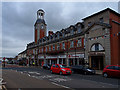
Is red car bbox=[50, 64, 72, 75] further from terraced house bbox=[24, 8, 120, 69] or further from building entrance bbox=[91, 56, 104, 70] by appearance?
building entrance bbox=[91, 56, 104, 70]

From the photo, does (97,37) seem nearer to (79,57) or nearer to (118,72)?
(79,57)

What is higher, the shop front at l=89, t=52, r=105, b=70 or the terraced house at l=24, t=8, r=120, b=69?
the terraced house at l=24, t=8, r=120, b=69

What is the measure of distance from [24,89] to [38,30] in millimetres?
42651

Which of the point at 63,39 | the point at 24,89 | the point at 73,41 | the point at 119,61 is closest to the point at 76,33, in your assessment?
the point at 73,41

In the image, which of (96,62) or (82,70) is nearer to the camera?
(82,70)

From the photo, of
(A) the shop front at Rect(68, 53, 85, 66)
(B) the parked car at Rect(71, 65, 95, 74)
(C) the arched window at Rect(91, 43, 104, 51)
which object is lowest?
(B) the parked car at Rect(71, 65, 95, 74)

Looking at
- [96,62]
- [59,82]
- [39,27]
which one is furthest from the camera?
[39,27]

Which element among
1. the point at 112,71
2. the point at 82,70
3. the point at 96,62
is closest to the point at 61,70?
the point at 82,70

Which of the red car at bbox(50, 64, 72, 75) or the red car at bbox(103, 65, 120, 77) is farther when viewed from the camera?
the red car at bbox(50, 64, 72, 75)

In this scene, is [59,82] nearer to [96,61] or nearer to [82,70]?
[82,70]

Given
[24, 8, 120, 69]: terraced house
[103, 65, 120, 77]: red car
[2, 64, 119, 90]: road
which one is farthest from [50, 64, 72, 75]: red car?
[24, 8, 120, 69]: terraced house

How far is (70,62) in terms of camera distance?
2920cm

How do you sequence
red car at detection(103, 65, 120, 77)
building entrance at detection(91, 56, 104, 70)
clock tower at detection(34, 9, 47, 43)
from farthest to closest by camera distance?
1. clock tower at detection(34, 9, 47, 43)
2. building entrance at detection(91, 56, 104, 70)
3. red car at detection(103, 65, 120, 77)

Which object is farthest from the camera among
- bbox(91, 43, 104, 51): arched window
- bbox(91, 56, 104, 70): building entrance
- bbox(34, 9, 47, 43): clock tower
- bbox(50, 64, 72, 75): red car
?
bbox(34, 9, 47, 43): clock tower
